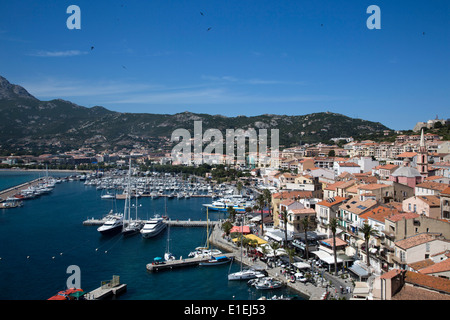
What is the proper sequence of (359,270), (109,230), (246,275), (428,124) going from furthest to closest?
(428,124) < (109,230) < (246,275) < (359,270)

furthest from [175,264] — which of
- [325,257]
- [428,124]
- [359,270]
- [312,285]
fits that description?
[428,124]

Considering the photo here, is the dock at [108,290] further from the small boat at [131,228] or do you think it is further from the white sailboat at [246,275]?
the small boat at [131,228]

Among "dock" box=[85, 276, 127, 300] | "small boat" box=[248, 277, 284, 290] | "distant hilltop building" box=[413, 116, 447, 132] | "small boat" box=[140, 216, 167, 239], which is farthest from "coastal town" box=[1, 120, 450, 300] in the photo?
"distant hilltop building" box=[413, 116, 447, 132]

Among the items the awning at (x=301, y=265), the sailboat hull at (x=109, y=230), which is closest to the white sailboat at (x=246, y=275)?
the awning at (x=301, y=265)

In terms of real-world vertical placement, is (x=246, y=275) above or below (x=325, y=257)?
below

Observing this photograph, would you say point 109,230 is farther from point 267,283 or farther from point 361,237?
point 361,237
